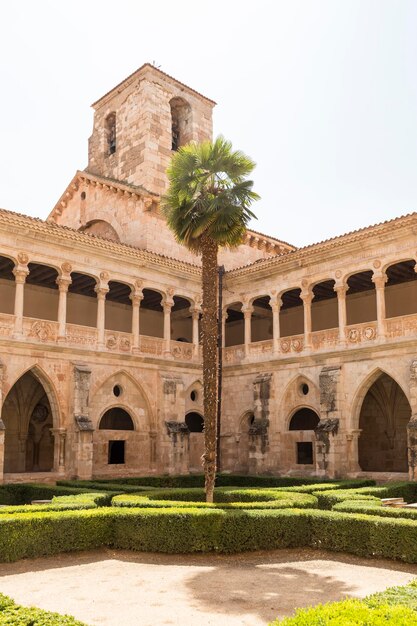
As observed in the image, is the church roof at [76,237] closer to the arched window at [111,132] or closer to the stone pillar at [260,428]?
the stone pillar at [260,428]

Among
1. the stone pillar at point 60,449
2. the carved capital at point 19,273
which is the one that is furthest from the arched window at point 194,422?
the carved capital at point 19,273

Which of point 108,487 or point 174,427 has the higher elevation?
point 174,427

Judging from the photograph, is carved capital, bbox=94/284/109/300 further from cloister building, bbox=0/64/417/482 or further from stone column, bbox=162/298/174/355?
stone column, bbox=162/298/174/355

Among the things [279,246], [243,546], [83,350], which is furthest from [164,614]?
[279,246]

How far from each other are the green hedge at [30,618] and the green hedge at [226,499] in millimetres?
6558

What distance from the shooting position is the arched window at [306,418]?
25.7m

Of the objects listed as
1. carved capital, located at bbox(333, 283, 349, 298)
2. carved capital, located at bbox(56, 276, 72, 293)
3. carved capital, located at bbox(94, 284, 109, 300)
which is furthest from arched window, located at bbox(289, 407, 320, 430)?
carved capital, located at bbox(56, 276, 72, 293)

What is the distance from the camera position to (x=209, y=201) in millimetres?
15297

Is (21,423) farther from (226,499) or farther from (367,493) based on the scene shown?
(367,493)

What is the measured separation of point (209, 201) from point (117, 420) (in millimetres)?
13873

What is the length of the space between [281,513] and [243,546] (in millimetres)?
956

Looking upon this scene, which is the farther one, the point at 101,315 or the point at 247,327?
the point at 247,327

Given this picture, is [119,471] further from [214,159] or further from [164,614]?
[164,614]

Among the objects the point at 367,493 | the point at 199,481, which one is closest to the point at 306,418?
the point at 199,481
